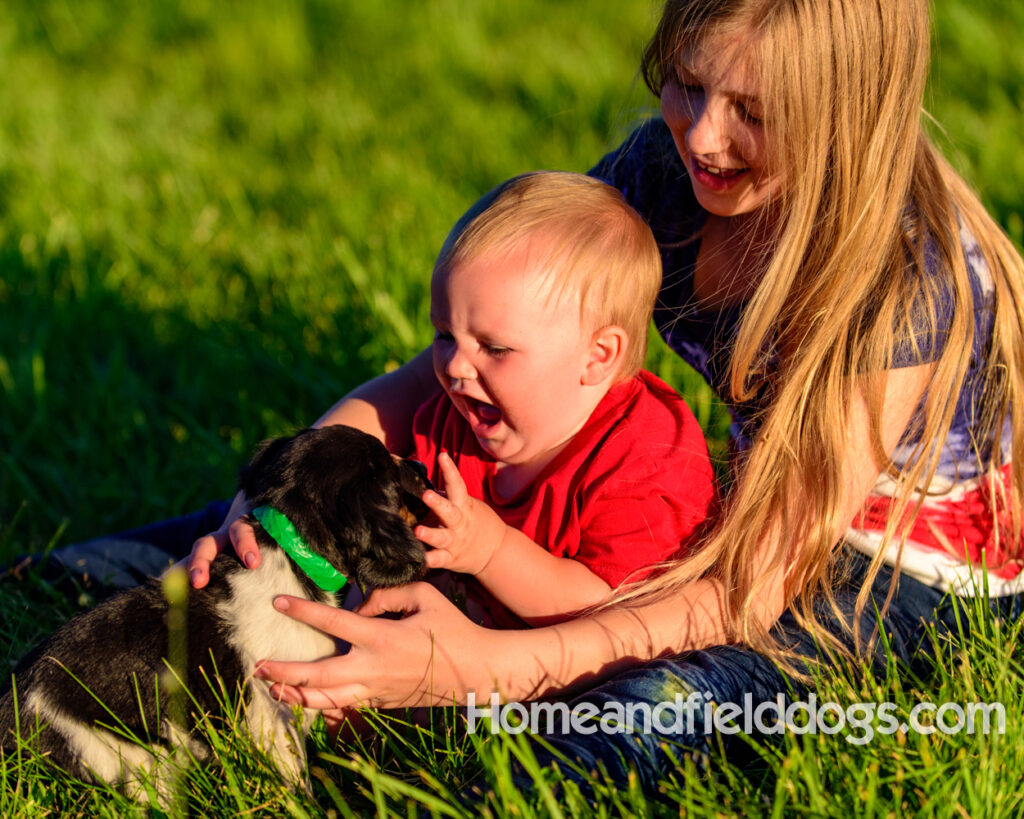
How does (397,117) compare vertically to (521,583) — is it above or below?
above

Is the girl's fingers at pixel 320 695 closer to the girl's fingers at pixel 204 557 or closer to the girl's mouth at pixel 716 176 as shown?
the girl's fingers at pixel 204 557

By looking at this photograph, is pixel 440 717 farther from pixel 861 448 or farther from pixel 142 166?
pixel 142 166

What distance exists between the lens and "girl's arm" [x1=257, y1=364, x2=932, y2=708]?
2.11 metres

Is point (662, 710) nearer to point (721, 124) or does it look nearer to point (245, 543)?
point (245, 543)

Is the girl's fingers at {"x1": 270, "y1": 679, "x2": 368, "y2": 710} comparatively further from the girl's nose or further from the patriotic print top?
the girl's nose

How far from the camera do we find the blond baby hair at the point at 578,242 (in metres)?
2.31

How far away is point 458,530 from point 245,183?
3.96 meters

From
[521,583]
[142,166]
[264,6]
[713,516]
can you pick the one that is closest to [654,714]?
[521,583]

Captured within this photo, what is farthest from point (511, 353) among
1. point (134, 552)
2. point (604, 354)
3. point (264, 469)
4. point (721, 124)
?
point (134, 552)

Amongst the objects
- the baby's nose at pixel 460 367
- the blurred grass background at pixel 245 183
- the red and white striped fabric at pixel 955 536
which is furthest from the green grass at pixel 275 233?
the baby's nose at pixel 460 367

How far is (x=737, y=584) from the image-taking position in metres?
2.40

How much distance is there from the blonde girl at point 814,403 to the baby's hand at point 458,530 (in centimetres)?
12

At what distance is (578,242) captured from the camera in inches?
91.6

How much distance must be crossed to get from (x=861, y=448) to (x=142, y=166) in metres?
4.64
